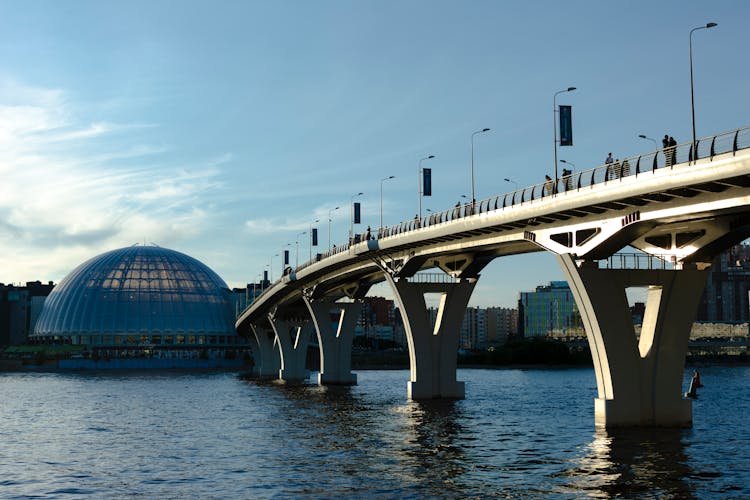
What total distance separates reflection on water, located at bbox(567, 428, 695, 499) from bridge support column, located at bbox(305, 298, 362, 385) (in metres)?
62.0

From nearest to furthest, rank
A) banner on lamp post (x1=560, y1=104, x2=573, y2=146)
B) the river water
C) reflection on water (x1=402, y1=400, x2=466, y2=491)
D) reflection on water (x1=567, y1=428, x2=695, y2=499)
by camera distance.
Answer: reflection on water (x1=567, y1=428, x2=695, y2=499)
the river water
reflection on water (x1=402, y1=400, x2=466, y2=491)
banner on lamp post (x1=560, y1=104, x2=573, y2=146)

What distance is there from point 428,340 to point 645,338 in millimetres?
29138

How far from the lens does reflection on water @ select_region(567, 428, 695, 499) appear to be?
31.9 meters

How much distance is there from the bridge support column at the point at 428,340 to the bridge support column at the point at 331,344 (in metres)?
30.3

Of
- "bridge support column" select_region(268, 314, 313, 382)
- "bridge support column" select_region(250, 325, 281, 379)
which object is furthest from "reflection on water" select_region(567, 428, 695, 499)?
"bridge support column" select_region(250, 325, 281, 379)

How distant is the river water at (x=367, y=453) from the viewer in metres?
33.3

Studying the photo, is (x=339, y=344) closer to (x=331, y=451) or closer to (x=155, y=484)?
(x=331, y=451)

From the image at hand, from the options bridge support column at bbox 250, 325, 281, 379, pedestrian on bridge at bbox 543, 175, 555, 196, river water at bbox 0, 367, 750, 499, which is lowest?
river water at bbox 0, 367, 750, 499

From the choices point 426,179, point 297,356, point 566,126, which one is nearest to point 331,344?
point 297,356

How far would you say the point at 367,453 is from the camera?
1683 inches

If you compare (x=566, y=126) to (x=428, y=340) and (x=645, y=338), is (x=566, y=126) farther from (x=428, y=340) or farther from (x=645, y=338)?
(x=428, y=340)

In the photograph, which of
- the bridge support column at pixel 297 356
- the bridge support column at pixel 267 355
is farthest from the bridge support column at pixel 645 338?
the bridge support column at pixel 267 355

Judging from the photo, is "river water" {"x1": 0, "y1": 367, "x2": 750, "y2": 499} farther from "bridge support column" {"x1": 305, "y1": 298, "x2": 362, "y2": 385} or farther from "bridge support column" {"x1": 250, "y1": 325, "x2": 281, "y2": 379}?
"bridge support column" {"x1": 250, "y1": 325, "x2": 281, "y2": 379}

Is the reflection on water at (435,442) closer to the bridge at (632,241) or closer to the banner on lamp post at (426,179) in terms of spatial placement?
the bridge at (632,241)
